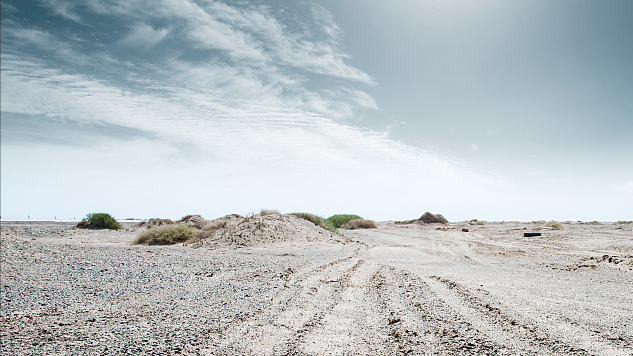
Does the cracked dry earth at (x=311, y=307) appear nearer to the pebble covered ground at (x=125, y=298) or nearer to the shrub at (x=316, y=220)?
the pebble covered ground at (x=125, y=298)

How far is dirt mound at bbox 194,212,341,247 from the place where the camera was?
15875mm

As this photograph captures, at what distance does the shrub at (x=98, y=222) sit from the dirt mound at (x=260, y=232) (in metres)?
14.1

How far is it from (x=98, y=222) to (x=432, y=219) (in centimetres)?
3273

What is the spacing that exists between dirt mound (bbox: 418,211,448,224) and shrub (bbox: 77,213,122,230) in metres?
30.7

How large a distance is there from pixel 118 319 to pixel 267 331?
2463mm

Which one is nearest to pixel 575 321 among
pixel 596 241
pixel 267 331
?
pixel 267 331

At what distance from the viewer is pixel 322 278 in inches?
304

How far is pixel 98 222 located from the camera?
27.9 metres

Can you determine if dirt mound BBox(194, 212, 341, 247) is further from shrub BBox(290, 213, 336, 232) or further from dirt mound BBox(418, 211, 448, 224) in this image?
dirt mound BBox(418, 211, 448, 224)

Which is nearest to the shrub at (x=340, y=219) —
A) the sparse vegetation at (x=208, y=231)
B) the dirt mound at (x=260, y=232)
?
the dirt mound at (x=260, y=232)

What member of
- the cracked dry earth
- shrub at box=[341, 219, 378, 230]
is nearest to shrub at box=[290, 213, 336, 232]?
shrub at box=[341, 219, 378, 230]

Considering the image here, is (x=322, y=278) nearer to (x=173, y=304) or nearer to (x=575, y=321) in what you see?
(x=173, y=304)

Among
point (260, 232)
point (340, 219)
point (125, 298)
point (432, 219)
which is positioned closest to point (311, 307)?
point (125, 298)

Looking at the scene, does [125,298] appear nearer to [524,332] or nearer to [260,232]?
[524,332]
